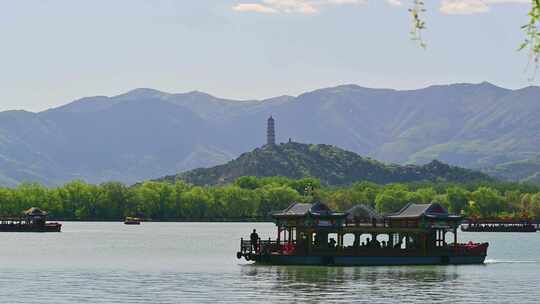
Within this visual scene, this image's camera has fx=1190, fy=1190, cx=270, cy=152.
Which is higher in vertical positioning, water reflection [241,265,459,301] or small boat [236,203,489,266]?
small boat [236,203,489,266]

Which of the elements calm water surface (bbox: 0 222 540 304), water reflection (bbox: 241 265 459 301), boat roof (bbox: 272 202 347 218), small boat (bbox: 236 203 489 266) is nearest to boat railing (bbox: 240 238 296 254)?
small boat (bbox: 236 203 489 266)

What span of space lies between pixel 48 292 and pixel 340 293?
17.3 meters

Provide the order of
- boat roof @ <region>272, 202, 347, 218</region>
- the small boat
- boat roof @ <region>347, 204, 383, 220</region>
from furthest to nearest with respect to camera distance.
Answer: boat roof @ <region>347, 204, 383, 220</region> < boat roof @ <region>272, 202, 347, 218</region> < the small boat

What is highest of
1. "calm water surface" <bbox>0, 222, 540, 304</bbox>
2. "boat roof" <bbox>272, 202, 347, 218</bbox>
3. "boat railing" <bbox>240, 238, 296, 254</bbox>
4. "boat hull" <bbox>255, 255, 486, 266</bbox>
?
"boat roof" <bbox>272, 202, 347, 218</bbox>

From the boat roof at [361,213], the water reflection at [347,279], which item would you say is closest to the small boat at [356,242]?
the boat roof at [361,213]

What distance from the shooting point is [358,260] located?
95875 mm

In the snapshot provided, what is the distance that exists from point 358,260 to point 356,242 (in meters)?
4.10

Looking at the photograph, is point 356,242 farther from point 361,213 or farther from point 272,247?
point 272,247

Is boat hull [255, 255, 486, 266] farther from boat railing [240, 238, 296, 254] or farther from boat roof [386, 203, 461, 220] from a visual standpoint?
boat roof [386, 203, 461, 220]

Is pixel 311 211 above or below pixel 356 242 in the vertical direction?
above

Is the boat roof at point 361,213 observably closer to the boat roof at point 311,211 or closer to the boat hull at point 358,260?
the boat roof at point 311,211

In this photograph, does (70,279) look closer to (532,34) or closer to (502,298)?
(502,298)

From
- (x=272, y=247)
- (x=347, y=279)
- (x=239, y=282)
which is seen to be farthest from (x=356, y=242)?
(x=239, y=282)

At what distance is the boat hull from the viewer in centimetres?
9488
